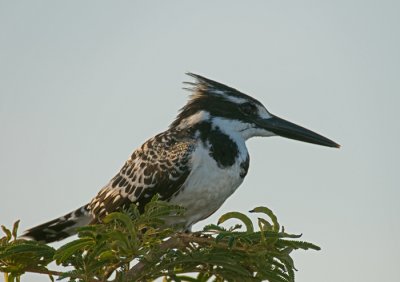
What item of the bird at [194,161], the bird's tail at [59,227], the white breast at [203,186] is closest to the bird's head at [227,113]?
the bird at [194,161]

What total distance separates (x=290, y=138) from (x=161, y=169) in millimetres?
1966

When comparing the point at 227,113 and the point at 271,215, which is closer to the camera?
the point at 271,215

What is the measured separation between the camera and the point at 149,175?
9.15 m

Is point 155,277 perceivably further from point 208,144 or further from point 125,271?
point 208,144

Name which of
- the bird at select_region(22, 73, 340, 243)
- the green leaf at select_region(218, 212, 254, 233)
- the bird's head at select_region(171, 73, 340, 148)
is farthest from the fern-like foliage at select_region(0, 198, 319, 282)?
the bird's head at select_region(171, 73, 340, 148)

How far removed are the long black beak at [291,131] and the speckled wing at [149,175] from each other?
47.5 inches

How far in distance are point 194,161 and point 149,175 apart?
0.62m

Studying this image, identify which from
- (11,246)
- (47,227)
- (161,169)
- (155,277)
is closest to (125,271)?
(155,277)

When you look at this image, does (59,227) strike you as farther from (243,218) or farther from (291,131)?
(243,218)

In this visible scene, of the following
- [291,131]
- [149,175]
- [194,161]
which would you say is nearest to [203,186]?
[194,161]

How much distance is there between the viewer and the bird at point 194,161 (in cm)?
878

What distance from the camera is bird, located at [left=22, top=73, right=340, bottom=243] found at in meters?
8.78

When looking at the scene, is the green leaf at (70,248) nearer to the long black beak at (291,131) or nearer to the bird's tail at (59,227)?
the bird's tail at (59,227)

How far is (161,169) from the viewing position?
29.5ft
